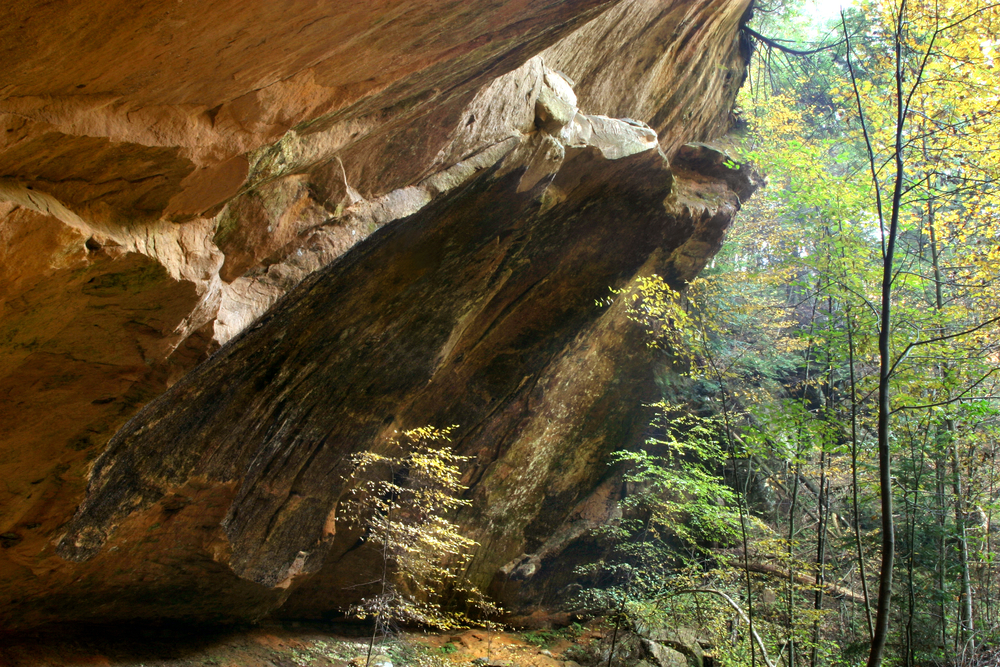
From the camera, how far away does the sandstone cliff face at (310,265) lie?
3293 millimetres

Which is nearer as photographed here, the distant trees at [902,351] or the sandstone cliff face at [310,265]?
the sandstone cliff face at [310,265]

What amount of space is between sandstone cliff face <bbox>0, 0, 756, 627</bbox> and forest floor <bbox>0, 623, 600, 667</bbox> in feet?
1.26

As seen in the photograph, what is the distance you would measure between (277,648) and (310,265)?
6612mm

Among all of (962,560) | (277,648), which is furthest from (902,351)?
(277,648)

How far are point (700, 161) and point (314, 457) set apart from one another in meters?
11.3

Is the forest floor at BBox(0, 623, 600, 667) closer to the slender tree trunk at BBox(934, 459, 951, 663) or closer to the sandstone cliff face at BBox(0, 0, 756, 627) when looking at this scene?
the sandstone cliff face at BBox(0, 0, 756, 627)

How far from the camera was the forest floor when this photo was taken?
6824 millimetres

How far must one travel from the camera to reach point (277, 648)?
338 inches

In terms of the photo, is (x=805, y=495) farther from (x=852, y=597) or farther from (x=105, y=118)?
(x=105, y=118)

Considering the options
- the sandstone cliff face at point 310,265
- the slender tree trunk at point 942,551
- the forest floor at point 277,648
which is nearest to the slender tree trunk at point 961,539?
the slender tree trunk at point 942,551

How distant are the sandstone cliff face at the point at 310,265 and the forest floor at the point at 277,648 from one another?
384 millimetres

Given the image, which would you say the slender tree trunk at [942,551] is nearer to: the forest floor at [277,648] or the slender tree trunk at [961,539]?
the slender tree trunk at [961,539]

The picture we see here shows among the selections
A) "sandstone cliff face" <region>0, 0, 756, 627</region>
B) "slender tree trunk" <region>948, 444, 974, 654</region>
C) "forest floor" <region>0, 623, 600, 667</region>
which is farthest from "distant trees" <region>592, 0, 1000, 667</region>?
"forest floor" <region>0, 623, 600, 667</region>

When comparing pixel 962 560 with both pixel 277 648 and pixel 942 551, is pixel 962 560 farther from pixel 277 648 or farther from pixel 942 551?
pixel 277 648
